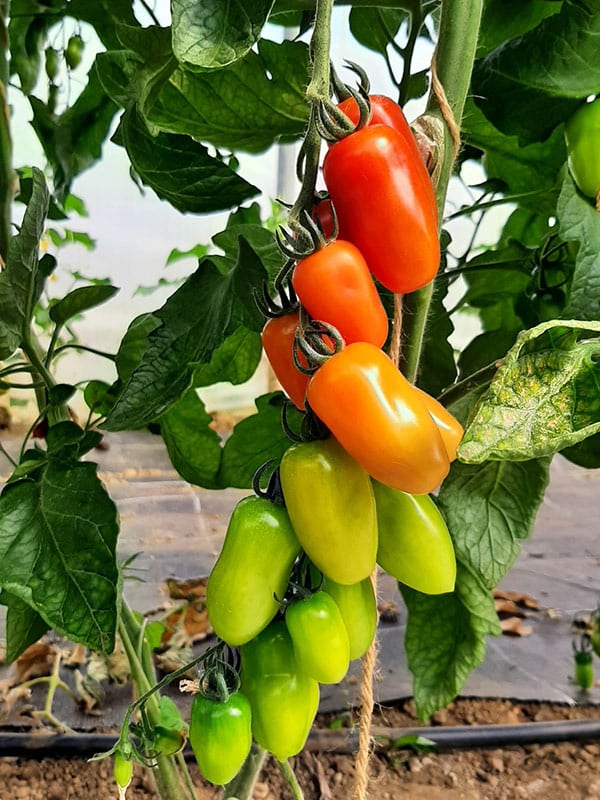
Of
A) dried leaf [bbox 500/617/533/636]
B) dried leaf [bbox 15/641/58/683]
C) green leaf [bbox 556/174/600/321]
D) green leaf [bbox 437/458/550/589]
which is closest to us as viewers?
green leaf [bbox 556/174/600/321]

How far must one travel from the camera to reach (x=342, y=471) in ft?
1.01

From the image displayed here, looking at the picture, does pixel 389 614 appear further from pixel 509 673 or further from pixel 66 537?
pixel 66 537

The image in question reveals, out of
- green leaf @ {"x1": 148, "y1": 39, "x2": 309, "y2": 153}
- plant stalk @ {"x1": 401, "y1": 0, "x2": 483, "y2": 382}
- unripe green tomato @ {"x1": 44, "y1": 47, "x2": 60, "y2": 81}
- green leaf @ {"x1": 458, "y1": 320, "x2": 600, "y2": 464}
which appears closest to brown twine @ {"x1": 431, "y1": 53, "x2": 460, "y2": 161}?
→ plant stalk @ {"x1": 401, "y1": 0, "x2": 483, "y2": 382}

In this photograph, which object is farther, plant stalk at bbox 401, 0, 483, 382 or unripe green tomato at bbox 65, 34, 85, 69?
unripe green tomato at bbox 65, 34, 85, 69

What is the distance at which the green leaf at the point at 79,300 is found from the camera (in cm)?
62

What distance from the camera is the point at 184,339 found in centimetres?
48

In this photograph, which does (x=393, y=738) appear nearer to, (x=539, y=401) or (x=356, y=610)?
(x=356, y=610)

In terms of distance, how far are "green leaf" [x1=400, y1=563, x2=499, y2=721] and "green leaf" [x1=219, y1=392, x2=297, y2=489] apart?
18 centimetres

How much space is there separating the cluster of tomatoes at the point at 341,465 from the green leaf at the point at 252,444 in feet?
0.88

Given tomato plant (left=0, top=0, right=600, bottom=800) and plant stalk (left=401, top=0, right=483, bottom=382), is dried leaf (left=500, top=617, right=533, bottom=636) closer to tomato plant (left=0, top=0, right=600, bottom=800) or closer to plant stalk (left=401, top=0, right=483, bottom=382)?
tomato plant (left=0, top=0, right=600, bottom=800)

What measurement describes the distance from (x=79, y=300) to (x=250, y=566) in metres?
0.39

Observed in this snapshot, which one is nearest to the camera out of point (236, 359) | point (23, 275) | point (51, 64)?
point (23, 275)

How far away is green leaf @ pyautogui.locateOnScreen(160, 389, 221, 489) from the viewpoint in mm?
642

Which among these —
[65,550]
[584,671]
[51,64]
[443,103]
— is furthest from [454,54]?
[584,671]
